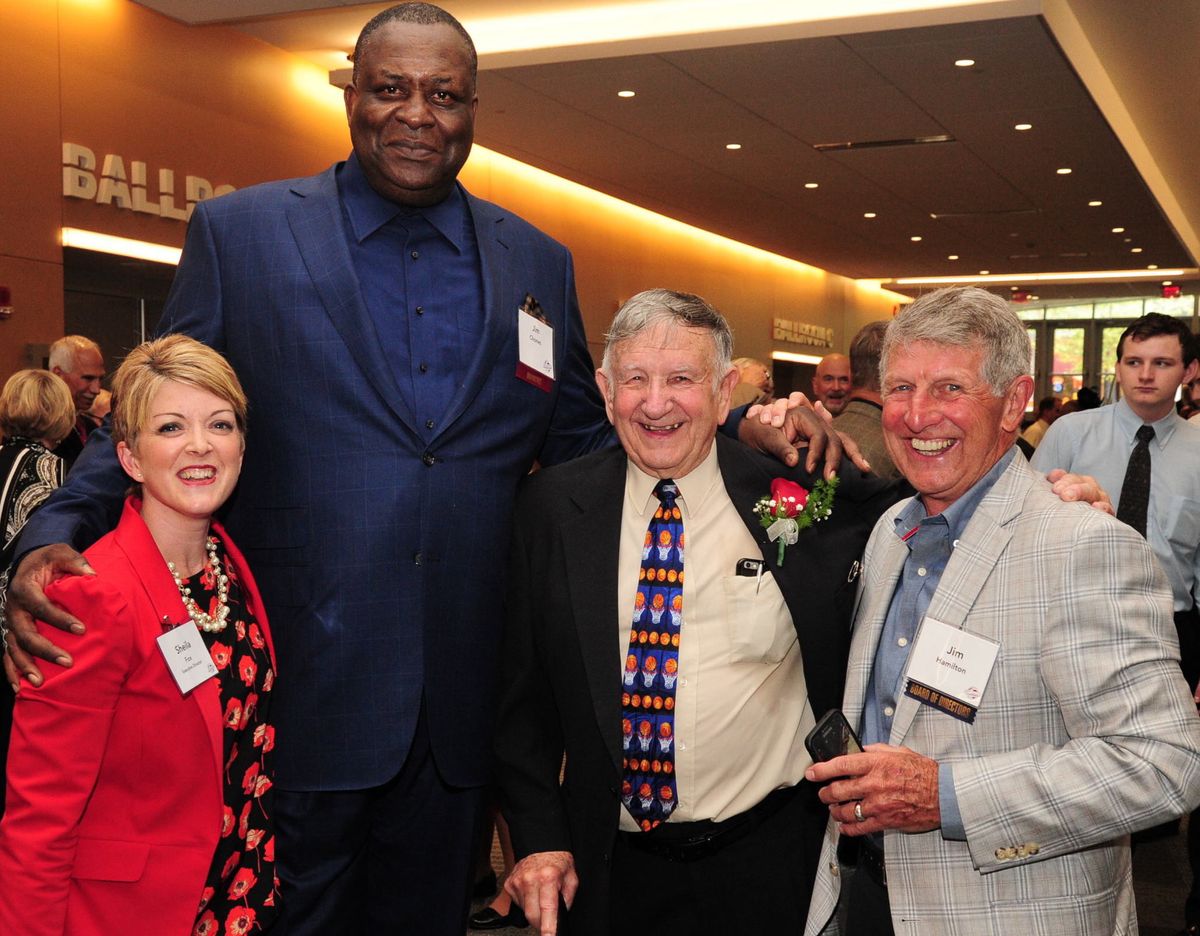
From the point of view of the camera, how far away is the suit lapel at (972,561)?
176 centimetres

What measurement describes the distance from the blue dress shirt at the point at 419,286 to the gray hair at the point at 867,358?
2700 millimetres

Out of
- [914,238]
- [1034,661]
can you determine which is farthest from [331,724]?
[914,238]

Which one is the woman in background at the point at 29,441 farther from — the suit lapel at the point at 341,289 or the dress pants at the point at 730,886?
the dress pants at the point at 730,886

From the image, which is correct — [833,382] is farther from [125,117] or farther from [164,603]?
[164,603]

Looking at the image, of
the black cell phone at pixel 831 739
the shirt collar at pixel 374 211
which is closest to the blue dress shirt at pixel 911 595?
the black cell phone at pixel 831 739

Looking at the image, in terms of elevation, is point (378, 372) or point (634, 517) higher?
point (378, 372)

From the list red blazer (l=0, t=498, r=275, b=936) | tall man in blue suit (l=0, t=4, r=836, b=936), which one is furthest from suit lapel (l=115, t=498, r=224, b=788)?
tall man in blue suit (l=0, t=4, r=836, b=936)

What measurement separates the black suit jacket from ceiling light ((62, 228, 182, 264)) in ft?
17.4

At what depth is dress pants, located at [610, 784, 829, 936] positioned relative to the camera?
6.77ft

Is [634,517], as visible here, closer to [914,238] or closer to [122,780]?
[122,780]

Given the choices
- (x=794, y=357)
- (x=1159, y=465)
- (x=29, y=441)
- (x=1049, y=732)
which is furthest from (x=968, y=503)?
(x=794, y=357)

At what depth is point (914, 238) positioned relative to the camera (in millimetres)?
16016

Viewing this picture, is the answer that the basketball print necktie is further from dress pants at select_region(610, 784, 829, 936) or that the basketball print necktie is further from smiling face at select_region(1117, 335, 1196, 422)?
smiling face at select_region(1117, 335, 1196, 422)

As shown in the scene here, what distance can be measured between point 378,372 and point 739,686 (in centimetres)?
84
